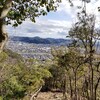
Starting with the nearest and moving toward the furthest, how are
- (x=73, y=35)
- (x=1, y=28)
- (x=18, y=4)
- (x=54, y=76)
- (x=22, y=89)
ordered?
(x=1, y=28), (x=18, y=4), (x=73, y=35), (x=22, y=89), (x=54, y=76)

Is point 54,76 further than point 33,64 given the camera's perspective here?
Yes

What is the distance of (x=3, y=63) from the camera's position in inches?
1895

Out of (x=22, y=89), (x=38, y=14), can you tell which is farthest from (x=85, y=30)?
(x=38, y=14)

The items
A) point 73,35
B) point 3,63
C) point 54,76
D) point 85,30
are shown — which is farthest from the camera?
point 54,76

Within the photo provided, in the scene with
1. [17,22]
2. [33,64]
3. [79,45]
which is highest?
[17,22]

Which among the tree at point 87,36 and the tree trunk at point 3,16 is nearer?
the tree trunk at point 3,16

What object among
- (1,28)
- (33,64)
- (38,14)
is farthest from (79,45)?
(1,28)

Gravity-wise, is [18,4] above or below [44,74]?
above

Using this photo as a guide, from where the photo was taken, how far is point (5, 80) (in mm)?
48250

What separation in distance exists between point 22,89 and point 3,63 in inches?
272

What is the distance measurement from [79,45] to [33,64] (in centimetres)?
2179

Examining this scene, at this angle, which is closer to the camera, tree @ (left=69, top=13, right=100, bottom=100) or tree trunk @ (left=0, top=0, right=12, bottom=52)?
tree trunk @ (left=0, top=0, right=12, bottom=52)

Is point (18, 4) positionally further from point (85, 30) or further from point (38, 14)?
point (85, 30)

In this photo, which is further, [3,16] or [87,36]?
[87,36]
